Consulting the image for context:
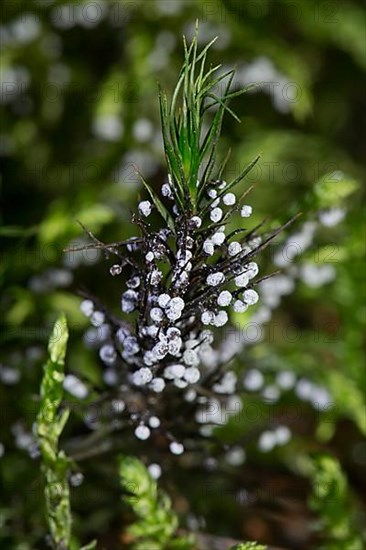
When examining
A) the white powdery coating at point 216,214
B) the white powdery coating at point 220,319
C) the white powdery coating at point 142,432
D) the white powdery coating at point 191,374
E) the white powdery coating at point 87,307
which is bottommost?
the white powdery coating at point 142,432

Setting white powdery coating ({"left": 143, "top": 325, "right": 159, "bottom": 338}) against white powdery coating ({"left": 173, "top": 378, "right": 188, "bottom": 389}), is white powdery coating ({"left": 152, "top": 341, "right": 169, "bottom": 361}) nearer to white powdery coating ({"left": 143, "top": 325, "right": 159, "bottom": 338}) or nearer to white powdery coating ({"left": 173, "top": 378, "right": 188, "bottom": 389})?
white powdery coating ({"left": 143, "top": 325, "right": 159, "bottom": 338})

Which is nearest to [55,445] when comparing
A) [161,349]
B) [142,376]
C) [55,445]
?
[55,445]

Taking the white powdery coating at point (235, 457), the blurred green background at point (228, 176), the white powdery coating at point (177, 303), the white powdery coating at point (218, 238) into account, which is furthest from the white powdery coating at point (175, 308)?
the white powdery coating at point (235, 457)

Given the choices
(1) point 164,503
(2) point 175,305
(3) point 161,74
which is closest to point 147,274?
(2) point 175,305

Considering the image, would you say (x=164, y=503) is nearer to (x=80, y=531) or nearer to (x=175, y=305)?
(x=80, y=531)

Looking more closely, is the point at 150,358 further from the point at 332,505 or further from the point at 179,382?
the point at 332,505

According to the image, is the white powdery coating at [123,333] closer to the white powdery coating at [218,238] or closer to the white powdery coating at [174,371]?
the white powdery coating at [174,371]
